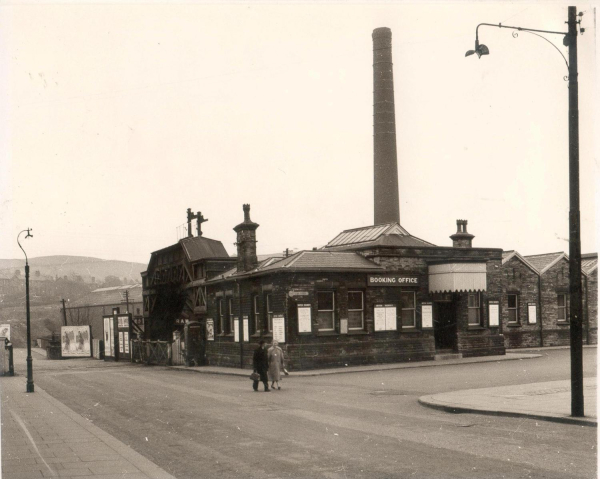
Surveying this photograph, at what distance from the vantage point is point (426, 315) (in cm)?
3222

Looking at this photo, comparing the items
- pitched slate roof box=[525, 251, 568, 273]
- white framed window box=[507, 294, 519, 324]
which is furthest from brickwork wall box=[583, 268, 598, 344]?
white framed window box=[507, 294, 519, 324]

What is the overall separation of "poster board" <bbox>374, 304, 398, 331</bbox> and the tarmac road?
7709 millimetres

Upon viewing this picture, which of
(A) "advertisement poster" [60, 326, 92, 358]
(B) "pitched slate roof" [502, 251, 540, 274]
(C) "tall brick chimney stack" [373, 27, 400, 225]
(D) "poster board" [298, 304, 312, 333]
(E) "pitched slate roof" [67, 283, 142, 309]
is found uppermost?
(C) "tall brick chimney stack" [373, 27, 400, 225]

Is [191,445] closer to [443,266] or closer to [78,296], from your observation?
[443,266]

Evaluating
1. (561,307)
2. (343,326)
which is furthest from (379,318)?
(561,307)

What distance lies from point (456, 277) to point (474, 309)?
11.0 feet

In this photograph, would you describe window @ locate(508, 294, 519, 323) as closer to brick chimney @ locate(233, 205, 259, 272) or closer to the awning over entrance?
the awning over entrance

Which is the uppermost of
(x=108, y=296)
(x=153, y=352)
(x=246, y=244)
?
(x=246, y=244)

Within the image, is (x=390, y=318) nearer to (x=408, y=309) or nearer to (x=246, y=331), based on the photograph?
(x=408, y=309)

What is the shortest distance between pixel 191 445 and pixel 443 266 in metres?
21.2

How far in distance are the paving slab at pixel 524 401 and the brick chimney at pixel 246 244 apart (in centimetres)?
1733

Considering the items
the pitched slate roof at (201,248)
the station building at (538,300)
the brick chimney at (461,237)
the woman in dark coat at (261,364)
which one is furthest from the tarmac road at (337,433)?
the pitched slate roof at (201,248)

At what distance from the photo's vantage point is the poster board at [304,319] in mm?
29625

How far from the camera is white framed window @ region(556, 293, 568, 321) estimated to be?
41.0 metres
